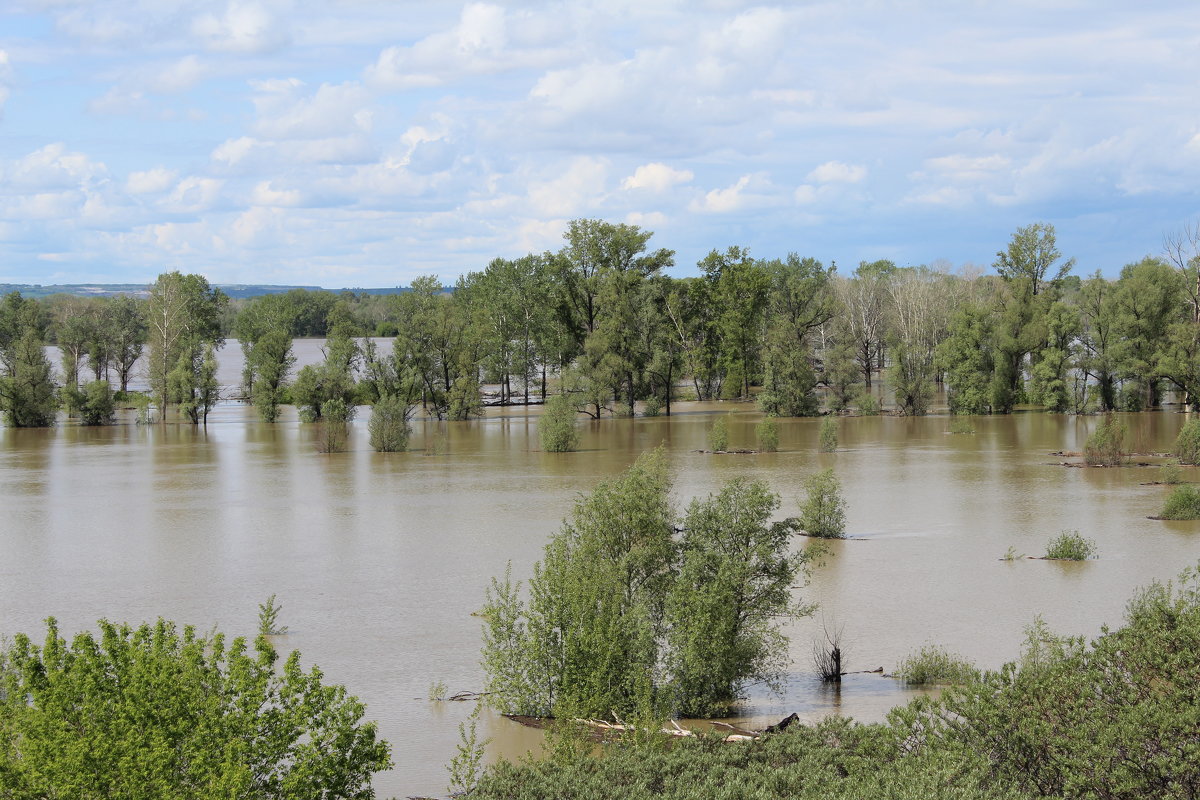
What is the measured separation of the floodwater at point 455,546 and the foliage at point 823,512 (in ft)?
1.51

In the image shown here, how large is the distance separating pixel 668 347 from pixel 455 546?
45.7 meters

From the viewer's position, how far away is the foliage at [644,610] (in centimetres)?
1178

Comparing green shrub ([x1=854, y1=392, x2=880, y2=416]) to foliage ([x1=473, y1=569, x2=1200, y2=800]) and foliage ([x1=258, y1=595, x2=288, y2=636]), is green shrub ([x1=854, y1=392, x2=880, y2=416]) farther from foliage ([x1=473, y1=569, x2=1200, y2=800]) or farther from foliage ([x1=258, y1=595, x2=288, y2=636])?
foliage ([x1=473, y1=569, x2=1200, y2=800])

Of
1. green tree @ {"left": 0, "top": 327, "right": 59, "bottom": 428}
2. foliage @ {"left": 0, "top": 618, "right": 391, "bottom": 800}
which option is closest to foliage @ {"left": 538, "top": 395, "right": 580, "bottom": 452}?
green tree @ {"left": 0, "top": 327, "right": 59, "bottom": 428}

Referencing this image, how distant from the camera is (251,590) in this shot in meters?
19.5

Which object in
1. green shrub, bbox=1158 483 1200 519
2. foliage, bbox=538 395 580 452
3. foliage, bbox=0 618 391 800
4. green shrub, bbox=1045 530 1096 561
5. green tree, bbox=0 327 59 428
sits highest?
green tree, bbox=0 327 59 428

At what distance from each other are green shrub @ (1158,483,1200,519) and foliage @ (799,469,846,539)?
7.39 meters

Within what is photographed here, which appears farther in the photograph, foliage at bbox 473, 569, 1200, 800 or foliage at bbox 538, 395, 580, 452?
foliage at bbox 538, 395, 580, 452

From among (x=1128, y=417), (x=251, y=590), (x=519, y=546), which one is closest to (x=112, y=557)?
(x=251, y=590)

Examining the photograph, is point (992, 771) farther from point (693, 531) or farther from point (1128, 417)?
point (1128, 417)

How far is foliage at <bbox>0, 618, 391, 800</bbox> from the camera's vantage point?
295 inches

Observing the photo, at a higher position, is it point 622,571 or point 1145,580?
point 622,571

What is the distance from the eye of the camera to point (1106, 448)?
34.9 meters

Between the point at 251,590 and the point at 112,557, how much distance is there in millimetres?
4814
